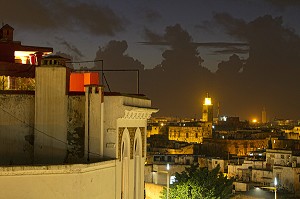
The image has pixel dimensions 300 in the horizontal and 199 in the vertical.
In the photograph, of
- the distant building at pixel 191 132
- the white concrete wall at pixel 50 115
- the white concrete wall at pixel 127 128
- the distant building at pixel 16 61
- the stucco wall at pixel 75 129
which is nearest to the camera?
the white concrete wall at pixel 50 115

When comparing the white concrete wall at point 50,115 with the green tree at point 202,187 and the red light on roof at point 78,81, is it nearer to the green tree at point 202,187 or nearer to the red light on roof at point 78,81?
the red light on roof at point 78,81

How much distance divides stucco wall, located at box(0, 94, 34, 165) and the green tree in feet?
75.9

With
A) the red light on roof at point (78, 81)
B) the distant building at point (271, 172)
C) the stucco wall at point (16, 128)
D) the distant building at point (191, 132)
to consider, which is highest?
the red light on roof at point (78, 81)

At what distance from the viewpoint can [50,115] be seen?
17328 mm

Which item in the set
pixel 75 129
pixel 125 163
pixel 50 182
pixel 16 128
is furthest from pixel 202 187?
pixel 50 182

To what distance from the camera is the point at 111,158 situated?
17875 mm

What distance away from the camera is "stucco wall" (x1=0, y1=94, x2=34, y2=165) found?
1733 cm

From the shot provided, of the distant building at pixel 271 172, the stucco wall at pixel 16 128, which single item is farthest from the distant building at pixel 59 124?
the distant building at pixel 271 172

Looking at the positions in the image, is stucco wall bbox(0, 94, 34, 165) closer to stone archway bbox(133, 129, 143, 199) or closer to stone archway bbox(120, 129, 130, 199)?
stone archway bbox(120, 129, 130, 199)

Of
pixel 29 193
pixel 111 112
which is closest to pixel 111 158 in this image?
pixel 111 112

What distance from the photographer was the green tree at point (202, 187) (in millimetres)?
39281

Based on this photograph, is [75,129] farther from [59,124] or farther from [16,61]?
[16,61]

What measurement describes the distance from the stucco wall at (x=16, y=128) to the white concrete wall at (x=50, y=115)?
268 mm

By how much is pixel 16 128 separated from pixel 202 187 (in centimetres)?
2396
